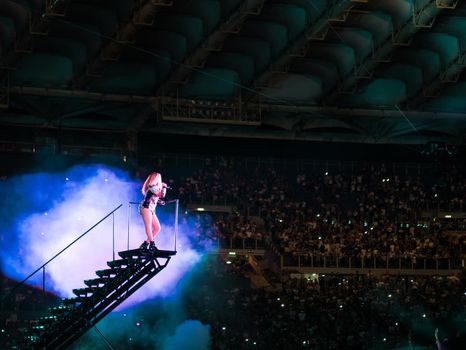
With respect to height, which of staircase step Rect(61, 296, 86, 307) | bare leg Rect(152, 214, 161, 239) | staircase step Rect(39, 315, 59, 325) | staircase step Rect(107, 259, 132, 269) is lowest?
staircase step Rect(39, 315, 59, 325)

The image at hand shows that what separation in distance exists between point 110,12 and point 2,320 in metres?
11.0

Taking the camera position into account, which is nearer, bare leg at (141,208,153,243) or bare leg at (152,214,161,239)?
bare leg at (141,208,153,243)

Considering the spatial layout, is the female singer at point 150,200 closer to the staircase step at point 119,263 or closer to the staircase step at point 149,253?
the staircase step at point 149,253

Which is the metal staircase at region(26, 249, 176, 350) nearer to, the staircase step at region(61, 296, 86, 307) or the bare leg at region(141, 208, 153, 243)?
the staircase step at region(61, 296, 86, 307)

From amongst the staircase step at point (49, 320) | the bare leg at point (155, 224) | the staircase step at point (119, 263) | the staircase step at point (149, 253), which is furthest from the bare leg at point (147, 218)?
the staircase step at point (49, 320)

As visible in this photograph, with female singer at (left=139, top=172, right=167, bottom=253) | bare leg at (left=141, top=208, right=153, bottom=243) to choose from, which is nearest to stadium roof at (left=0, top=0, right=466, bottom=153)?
female singer at (left=139, top=172, right=167, bottom=253)

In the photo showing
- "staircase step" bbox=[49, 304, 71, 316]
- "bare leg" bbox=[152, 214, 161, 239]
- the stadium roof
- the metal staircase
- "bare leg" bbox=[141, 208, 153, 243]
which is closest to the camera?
"bare leg" bbox=[141, 208, 153, 243]

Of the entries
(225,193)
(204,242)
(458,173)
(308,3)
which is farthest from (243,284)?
(458,173)

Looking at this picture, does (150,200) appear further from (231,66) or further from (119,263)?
(231,66)

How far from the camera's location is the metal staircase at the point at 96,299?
20.7 m

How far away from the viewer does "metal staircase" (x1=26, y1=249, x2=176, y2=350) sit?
2067 cm

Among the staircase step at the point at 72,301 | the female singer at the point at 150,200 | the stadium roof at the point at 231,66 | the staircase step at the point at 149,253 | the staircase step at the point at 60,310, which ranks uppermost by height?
the stadium roof at the point at 231,66

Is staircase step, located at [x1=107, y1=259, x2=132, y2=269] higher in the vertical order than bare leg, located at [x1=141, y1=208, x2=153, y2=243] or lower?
lower

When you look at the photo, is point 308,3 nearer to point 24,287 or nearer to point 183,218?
point 183,218
